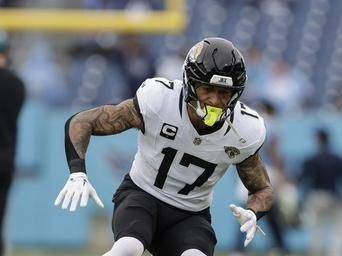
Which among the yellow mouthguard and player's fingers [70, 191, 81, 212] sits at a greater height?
the yellow mouthguard

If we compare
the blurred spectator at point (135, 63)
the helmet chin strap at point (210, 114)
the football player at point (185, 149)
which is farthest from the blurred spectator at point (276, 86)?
the helmet chin strap at point (210, 114)

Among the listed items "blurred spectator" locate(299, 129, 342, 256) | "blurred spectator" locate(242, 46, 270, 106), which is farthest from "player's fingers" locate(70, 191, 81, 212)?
"blurred spectator" locate(242, 46, 270, 106)

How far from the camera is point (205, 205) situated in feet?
22.3

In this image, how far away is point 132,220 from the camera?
21.0 ft

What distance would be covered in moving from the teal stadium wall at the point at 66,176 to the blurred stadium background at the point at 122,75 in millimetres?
12

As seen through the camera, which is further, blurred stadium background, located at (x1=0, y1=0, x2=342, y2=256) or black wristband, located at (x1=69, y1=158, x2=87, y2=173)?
blurred stadium background, located at (x1=0, y1=0, x2=342, y2=256)

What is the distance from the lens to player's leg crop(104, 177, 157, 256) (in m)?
6.18

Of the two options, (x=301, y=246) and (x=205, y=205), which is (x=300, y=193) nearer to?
(x=301, y=246)

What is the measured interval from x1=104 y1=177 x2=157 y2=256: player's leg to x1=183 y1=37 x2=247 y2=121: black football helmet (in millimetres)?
600

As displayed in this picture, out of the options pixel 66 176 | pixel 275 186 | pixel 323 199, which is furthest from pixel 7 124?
pixel 323 199

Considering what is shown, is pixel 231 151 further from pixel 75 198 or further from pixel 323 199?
pixel 323 199

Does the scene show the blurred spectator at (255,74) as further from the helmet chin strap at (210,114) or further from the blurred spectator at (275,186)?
the helmet chin strap at (210,114)

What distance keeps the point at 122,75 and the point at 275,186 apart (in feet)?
12.9

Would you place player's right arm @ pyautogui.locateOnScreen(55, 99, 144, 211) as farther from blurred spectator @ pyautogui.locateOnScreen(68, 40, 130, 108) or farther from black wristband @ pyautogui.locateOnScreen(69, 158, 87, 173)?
blurred spectator @ pyautogui.locateOnScreen(68, 40, 130, 108)
